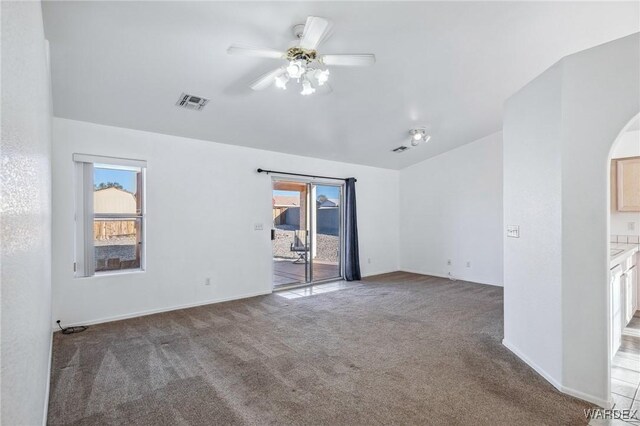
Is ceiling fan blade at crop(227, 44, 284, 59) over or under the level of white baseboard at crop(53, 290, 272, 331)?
over

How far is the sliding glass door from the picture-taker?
6.08m

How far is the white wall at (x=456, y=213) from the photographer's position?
5930 millimetres

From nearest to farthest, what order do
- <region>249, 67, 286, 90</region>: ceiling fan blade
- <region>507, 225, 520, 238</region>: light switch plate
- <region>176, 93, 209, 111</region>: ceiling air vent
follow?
<region>249, 67, 286, 90</region>: ceiling fan blade < <region>507, 225, 520, 238</region>: light switch plate < <region>176, 93, 209, 111</region>: ceiling air vent

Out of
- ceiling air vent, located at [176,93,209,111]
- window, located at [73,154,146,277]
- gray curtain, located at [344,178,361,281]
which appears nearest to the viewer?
ceiling air vent, located at [176,93,209,111]

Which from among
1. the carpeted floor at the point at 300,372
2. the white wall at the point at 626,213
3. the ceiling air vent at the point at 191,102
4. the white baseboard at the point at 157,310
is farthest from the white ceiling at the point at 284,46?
the carpeted floor at the point at 300,372

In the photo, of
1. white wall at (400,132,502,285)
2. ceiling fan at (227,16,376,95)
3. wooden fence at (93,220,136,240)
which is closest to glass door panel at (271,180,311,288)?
wooden fence at (93,220,136,240)

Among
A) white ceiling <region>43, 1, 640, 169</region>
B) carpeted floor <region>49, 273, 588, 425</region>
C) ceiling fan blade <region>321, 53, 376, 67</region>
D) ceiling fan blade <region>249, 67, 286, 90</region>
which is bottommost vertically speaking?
carpeted floor <region>49, 273, 588, 425</region>

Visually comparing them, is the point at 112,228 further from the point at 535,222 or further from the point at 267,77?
the point at 535,222

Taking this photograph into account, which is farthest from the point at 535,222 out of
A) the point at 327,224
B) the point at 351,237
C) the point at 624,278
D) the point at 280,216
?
the point at 280,216

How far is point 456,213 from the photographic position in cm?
648

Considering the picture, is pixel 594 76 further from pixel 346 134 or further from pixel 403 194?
pixel 403 194

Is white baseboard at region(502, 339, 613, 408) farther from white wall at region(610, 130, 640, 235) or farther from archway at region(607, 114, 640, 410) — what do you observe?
white wall at region(610, 130, 640, 235)

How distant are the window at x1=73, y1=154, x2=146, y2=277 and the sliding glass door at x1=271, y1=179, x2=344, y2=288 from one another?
206 cm

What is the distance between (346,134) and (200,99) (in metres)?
2.32
